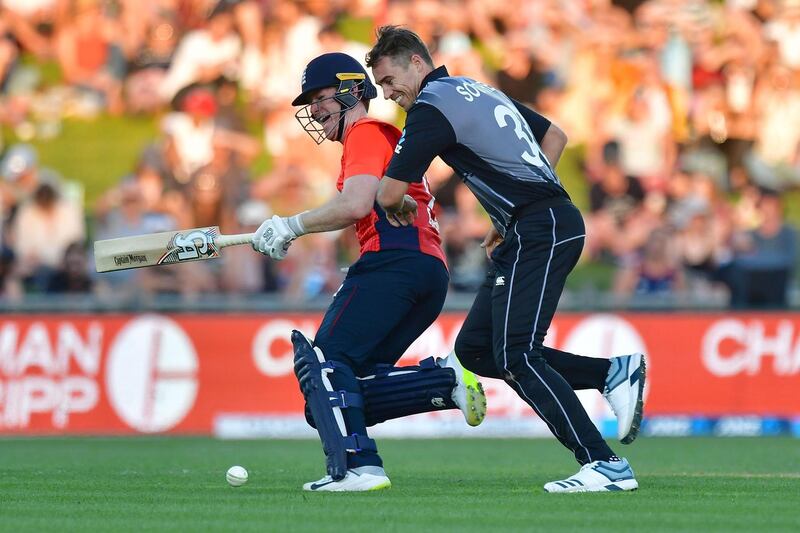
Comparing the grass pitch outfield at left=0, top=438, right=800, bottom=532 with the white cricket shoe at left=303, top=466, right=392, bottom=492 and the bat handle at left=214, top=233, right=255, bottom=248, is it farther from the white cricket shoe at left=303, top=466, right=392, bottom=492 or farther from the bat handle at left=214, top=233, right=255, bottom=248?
the bat handle at left=214, top=233, right=255, bottom=248

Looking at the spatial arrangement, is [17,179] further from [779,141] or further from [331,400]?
[331,400]

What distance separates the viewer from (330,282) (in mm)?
14852

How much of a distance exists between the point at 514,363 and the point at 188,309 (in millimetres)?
7882

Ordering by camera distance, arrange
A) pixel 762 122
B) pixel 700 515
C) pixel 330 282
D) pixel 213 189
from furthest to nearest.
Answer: pixel 762 122 → pixel 213 189 → pixel 330 282 → pixel 700 515

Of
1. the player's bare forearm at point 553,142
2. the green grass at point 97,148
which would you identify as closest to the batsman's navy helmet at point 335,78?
→ the player's bare forearm at point 553,142

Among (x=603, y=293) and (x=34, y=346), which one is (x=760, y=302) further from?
(x=34, y=346)

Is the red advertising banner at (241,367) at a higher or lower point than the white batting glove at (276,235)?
lower

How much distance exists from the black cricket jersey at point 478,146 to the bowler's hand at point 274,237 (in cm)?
61

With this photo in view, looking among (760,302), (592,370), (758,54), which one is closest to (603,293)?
(760,302)

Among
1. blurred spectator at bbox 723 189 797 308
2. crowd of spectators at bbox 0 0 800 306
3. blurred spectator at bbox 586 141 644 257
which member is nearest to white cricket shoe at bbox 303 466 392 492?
crowd of spectators at bbox 0 0 800 306

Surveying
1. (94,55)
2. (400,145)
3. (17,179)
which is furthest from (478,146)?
(94,55)

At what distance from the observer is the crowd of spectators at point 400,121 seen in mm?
15117

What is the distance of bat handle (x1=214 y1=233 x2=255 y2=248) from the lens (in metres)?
7.01

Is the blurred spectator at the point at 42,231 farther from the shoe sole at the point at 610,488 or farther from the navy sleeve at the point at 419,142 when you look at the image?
the shoe sole at the point at 610,488
